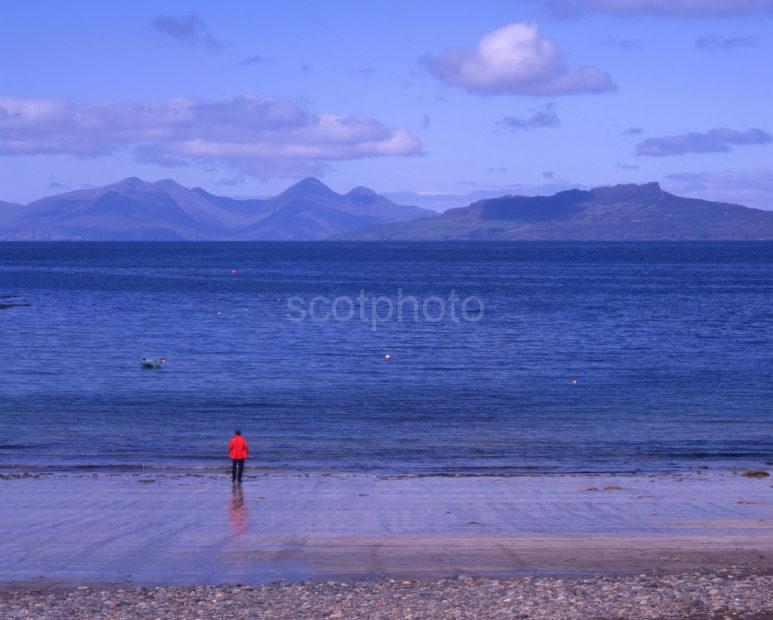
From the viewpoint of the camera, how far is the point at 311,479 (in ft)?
108

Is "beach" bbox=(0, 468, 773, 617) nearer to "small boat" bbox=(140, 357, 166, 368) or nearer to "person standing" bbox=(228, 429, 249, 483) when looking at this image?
"person standing" bbox=(228, 429, 249, 483)

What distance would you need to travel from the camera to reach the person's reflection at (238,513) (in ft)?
83.5

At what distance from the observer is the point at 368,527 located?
2577 centimetres

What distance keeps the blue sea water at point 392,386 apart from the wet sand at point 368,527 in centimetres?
421

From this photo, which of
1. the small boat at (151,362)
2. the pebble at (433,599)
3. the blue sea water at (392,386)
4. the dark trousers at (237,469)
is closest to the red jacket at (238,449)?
the dark trousers at (237,469)

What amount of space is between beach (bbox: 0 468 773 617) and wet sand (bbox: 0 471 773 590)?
7 cm

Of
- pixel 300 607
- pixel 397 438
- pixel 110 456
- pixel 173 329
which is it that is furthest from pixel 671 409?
pixel 173 329

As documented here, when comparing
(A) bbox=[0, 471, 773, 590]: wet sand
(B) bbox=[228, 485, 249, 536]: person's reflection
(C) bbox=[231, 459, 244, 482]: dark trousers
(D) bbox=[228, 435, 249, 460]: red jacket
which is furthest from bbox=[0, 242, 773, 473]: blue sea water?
(B) bbox=[228, 485, 249, 536]: person's reflection

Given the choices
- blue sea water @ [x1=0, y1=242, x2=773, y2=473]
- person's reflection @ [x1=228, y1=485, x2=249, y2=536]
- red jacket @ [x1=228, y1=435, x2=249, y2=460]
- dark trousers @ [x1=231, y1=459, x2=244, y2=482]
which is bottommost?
blue sea water @ [x1=0, y1=242, x2=773, y2=473]

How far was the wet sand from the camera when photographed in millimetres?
21844

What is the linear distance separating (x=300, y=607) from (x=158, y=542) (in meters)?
6.58

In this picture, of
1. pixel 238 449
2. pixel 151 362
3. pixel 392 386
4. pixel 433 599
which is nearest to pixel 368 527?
pixel 238 449

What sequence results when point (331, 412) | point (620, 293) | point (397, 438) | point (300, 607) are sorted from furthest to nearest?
point (620, 293) → point (331, 412) → point (397, 438) → point (300, 607)

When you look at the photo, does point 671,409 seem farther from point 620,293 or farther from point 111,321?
point 620,293
